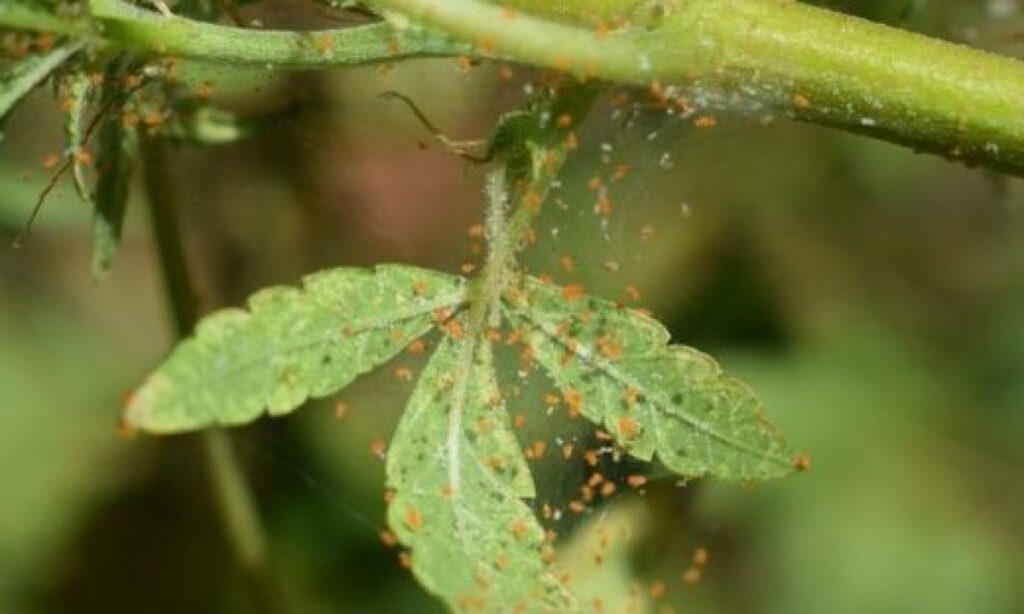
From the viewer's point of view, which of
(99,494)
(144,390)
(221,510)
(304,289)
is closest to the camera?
(144,390)

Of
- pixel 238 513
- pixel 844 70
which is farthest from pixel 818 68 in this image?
pixel 238 513

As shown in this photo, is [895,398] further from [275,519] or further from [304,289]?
[304,289]

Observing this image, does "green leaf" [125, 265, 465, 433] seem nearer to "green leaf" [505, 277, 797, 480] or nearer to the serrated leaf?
"green leaf" [505, 277, 797, 480]

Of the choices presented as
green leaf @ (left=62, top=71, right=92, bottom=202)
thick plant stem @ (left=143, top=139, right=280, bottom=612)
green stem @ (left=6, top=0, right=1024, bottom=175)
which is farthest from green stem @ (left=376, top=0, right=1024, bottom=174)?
thick plant stem @ (left=143, top=139, right=280, bottom=612)

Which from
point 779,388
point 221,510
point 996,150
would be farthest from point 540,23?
point 779,388

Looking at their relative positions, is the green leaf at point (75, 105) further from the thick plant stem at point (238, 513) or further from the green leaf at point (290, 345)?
the thick plant stem at point (238, 513)

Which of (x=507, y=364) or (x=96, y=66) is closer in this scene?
(x=96, y=66)

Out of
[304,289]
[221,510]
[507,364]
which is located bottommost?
[221,510]
